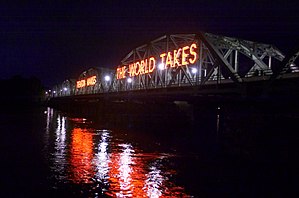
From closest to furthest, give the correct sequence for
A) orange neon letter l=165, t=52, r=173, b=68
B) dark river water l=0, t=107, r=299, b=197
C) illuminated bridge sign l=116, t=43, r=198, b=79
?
dark river water l=0, t=107, r=299, b=197, illuminated bridge sign l=116, t=43, r=198, b=79, orange neon letter l=165, t=52, r=173, b=68

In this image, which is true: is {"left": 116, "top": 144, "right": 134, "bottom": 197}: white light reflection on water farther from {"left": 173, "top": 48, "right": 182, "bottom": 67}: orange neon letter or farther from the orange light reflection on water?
{"left": 173, "top": 48, "right": 182, "bottom": 67}: orange neon letter

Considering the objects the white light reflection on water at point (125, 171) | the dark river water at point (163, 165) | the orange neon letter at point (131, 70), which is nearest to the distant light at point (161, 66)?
the orange neon letter at point (131, 70)

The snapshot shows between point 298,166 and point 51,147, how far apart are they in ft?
62.6

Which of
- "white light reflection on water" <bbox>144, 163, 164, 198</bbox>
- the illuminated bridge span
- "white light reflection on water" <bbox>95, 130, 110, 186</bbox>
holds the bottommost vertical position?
"white light reflection on water" <bbox>144, 163, 164, 198</bbox>

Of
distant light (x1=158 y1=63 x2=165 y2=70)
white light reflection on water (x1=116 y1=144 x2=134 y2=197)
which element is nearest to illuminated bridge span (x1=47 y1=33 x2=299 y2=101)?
distant light (x1=158 y1=63 x2=165 y2=70)

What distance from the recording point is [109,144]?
105 feet

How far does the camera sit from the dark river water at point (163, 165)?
16297 mm

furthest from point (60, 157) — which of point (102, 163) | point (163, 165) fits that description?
point (163, 165)

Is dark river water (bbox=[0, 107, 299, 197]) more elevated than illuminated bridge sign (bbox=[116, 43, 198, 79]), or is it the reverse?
illuminated bridge sign (bbox=[116, 43, 198, 79])

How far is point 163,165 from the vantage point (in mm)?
22375

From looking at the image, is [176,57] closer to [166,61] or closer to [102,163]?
[166,61]

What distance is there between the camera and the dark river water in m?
16.3

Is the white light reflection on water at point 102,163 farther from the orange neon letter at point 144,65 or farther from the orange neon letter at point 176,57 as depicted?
the orange neon letter at point 144,65

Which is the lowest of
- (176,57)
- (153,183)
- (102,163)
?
(153,183)
